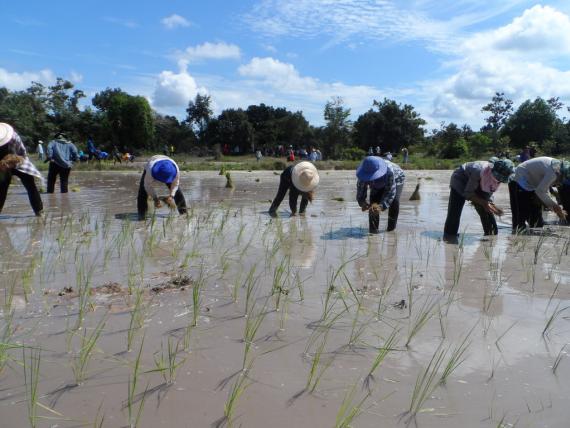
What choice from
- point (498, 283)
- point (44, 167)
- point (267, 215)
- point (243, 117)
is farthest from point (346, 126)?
point (498, 283)

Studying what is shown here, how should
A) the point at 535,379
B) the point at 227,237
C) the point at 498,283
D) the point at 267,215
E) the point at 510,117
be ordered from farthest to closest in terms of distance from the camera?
1. the point at 510,117
2. the point at 267,215
3. the point at 227,237
4. the point at 498,283
5. the point at 535,379

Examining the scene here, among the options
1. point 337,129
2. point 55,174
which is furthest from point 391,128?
point 55,174

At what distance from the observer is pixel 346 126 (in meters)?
41.2

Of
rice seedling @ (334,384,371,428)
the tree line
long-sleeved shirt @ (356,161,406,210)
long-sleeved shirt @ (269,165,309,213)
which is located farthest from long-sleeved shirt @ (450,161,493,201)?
the tree line

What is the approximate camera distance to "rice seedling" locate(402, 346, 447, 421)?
183 cm

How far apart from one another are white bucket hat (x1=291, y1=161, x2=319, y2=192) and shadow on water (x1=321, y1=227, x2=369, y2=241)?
0.99 metres

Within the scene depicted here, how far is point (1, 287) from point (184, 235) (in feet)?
7.26

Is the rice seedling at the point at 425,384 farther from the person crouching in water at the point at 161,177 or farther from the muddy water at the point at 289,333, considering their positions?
the person crouching in water at the point at 161,177

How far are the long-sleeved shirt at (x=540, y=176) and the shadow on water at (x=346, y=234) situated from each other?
6.73 feet

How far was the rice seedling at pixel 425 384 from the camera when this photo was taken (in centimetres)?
183

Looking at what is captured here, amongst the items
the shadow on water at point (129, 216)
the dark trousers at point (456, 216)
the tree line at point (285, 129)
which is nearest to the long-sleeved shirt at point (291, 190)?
the shadow on water at point (129, 216)

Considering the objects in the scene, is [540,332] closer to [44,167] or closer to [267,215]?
[267,215]

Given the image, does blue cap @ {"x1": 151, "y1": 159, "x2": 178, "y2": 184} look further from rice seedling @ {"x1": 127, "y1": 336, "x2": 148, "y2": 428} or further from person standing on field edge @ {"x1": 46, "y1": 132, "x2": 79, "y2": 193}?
person standing on field edge @ {"x1": 46, "y1": 132, "x2": 79, "y2": 193}

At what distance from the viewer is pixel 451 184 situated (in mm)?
5887
